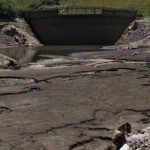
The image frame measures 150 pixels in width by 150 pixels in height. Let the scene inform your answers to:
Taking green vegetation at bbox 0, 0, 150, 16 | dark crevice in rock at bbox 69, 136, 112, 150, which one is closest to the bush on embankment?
green vegetation at bbox 0, 0, 150, 16

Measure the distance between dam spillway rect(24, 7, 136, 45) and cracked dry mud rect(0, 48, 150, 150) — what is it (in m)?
30.4

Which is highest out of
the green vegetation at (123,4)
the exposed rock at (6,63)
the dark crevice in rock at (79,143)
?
the green vegetation at (123,4)

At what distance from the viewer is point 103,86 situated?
73.0ft

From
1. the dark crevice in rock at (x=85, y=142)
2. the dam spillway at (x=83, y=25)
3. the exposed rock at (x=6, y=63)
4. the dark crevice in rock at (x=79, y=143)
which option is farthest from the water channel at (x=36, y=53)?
the dark crevice in rock at (x=79, y=143)

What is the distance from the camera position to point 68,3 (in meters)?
67.9

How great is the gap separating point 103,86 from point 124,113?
223 inches

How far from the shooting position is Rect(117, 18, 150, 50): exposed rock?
1945 inches

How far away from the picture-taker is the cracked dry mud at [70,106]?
13.8m

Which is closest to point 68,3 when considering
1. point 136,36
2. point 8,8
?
point 8,8

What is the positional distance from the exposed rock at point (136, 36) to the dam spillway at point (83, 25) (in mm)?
1529

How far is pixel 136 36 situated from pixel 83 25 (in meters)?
7.36

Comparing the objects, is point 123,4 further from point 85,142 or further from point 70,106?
point 85,142

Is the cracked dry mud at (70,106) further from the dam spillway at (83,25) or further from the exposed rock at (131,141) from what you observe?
the dam spillway at (83,25)

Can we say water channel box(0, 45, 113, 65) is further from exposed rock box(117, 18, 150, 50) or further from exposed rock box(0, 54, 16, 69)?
exposed rock box(0, 54, 16, 69)
